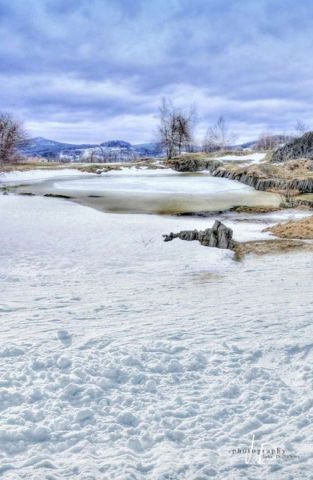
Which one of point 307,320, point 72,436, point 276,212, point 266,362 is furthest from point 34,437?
point 276,212

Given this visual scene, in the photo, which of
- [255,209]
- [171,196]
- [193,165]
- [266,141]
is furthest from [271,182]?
[266,141]

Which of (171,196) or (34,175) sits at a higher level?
(34,175)

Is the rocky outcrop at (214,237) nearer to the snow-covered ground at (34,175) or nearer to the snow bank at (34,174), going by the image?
the snow-covered ground at (34,175)

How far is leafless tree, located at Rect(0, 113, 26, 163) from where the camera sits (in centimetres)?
5257

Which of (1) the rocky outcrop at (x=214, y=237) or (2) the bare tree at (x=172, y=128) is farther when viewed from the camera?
(2) the bare tree at (x=172, y=128)

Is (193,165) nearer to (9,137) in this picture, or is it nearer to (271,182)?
(9,137)

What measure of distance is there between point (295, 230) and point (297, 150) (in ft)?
126

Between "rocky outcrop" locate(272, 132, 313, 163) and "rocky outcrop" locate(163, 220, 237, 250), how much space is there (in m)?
38.4

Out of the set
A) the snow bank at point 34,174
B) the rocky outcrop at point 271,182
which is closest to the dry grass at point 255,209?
the rocky outcrop at point 271,182

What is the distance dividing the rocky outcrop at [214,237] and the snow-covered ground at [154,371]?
2527mm

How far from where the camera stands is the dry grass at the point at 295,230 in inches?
629

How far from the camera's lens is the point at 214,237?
47.3 ft

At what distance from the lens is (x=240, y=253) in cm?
1350

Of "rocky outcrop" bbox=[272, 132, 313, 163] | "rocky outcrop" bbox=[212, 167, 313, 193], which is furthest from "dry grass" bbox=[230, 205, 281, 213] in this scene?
"rocky outcrop" bbox=[272, 132, 313, 163]
